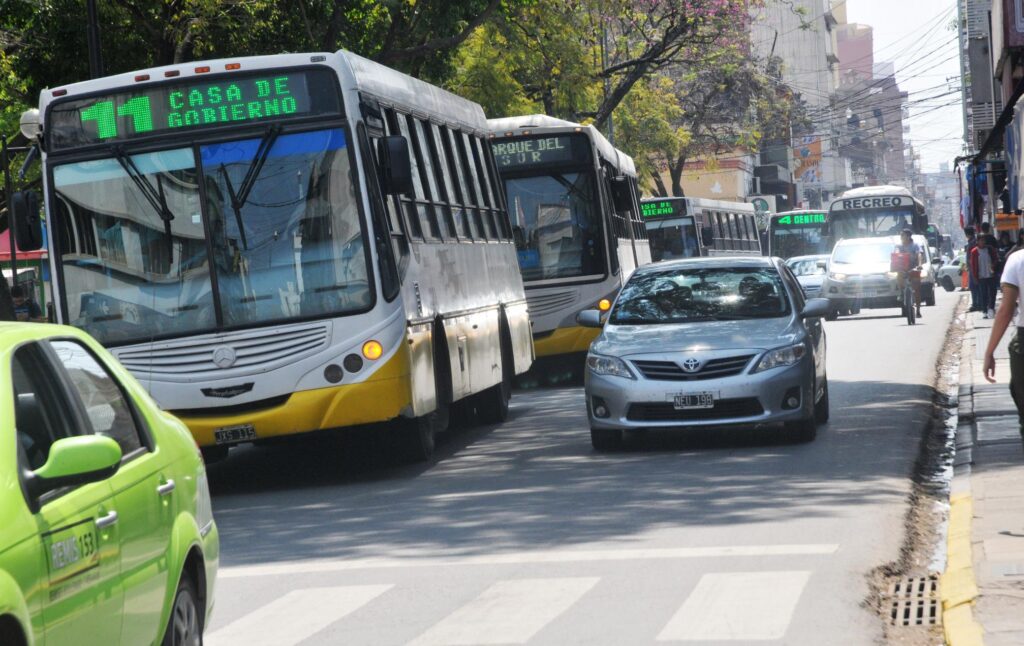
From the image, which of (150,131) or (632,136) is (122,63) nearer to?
(150,131)

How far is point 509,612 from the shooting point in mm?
7805

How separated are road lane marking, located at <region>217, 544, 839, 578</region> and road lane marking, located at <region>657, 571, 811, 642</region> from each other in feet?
2.09

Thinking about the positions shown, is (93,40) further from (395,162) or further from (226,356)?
(226,356)

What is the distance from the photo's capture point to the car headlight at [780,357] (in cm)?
1394

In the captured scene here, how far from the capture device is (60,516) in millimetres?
4605

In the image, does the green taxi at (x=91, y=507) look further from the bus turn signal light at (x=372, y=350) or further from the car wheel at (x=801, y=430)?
the car wheel at (x=801, y=430)

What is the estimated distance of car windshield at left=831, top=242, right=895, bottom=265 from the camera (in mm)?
40438

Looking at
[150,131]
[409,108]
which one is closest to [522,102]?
[409,108]

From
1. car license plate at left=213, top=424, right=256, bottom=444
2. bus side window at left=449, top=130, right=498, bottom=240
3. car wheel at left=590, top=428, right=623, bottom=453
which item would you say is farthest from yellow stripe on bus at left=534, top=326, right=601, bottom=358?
car license plate at left=213, top=424, right=256, bottom=444

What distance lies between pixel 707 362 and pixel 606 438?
1.20 metres

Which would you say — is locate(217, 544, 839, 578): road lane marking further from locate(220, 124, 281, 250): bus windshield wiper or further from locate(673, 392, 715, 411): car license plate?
locate(673, 392, 715, 411): car license plate

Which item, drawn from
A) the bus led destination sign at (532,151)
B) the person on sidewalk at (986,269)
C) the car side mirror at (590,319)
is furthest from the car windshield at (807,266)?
the car side mirror at (590,319)

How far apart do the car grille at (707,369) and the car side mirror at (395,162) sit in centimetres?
251

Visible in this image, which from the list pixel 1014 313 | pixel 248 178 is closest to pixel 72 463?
pixel 1014 313
